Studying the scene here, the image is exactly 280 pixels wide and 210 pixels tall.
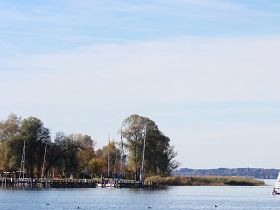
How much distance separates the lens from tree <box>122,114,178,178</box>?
6978 inches

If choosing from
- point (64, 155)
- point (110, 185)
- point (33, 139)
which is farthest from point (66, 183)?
point (33, 139)

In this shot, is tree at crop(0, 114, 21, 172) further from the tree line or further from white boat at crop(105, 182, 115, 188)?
white boat at crop(105, 182, 115, 188)

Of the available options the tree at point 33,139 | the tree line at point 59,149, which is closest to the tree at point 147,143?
the tree line at point 59,149

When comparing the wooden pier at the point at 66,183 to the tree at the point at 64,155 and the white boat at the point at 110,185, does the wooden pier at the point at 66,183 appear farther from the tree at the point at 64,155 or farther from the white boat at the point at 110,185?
the tree at the point at 64,155

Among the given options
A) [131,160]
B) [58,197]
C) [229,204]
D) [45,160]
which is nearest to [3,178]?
[45,160]

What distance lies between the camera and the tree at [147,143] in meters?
177

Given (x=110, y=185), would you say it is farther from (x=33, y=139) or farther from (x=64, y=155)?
(x=33, y=139)

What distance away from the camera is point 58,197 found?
142250mm

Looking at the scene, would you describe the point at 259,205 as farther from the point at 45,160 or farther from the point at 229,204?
the point at 45,160

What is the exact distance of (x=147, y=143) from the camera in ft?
583

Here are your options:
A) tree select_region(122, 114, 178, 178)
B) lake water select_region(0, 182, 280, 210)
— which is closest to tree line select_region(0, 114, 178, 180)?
tree select_region(122, 114, 178, 178)

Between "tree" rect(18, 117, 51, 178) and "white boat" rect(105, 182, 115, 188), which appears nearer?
"tree" rect(18, 117, 51, 178)

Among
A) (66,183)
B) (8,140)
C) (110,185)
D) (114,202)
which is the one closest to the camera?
(114,202)

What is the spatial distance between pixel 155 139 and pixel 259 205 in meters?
52.7
